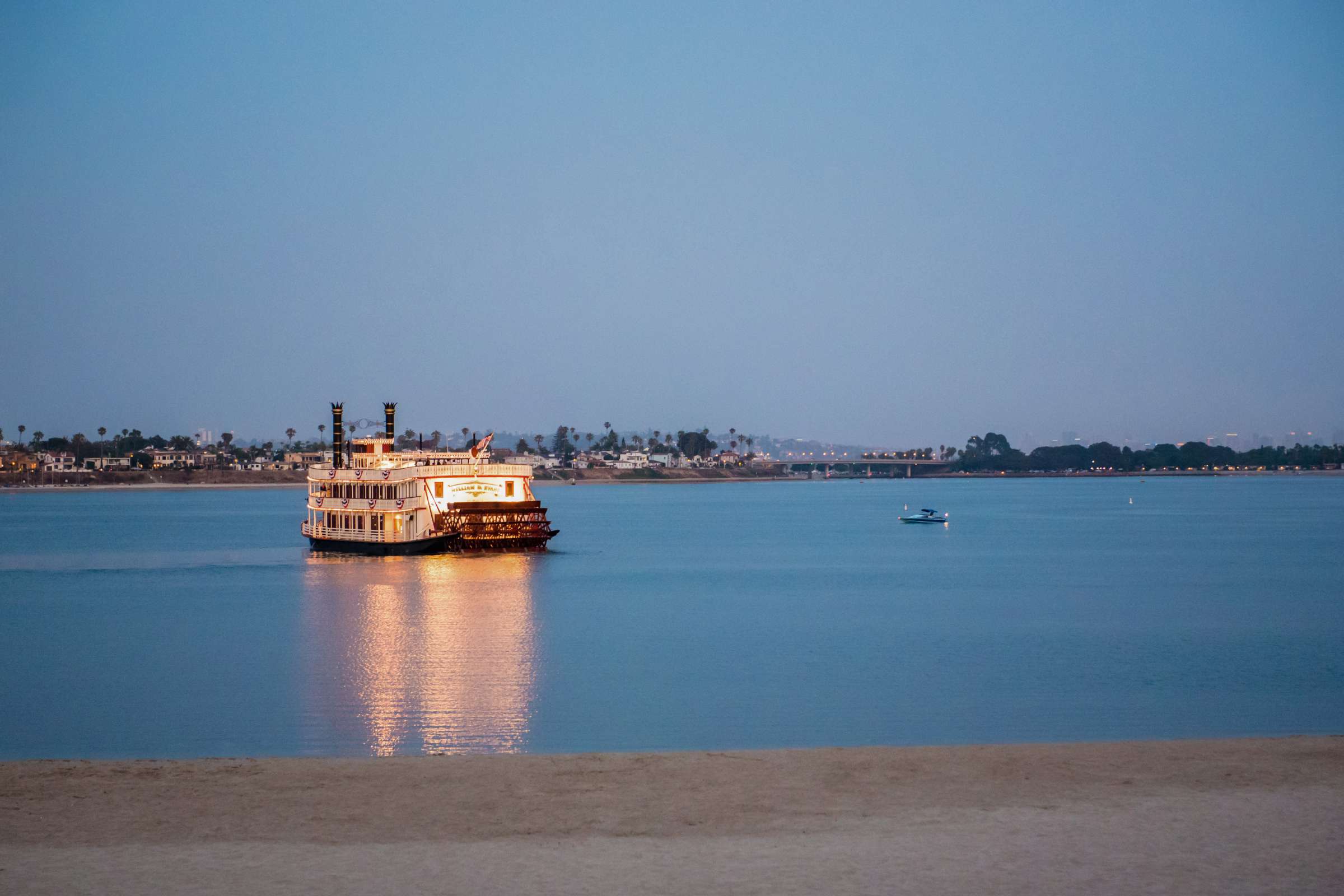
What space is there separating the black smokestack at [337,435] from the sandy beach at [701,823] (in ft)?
209

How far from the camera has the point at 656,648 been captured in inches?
1459

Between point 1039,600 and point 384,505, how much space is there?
38.0 meters

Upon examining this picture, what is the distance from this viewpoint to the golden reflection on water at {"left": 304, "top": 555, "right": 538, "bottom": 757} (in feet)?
77.3

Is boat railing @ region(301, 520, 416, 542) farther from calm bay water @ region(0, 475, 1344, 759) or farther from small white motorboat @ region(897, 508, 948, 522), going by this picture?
small white motorboat @ region(897, 508, 948, 522)

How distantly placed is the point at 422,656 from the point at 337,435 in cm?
4950

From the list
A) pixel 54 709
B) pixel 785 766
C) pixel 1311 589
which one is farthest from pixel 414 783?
pixel 1311 589

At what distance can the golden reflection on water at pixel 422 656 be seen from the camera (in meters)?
23.6

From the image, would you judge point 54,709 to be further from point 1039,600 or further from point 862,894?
point 1039,600

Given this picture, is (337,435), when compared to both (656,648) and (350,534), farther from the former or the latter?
(656,648)

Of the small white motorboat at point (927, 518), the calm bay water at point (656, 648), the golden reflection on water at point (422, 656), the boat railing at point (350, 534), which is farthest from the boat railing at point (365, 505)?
the small white motorboat at point (927, 518)

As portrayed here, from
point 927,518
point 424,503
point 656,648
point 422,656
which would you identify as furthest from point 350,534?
point 927,518

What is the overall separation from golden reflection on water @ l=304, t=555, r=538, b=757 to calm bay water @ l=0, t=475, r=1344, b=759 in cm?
15

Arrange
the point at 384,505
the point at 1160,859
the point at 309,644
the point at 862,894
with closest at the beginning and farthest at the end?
the point at 862,894
the point at 1160,859
the point at 309,644
the point at 384,505

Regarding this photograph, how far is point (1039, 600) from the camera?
168 ft
